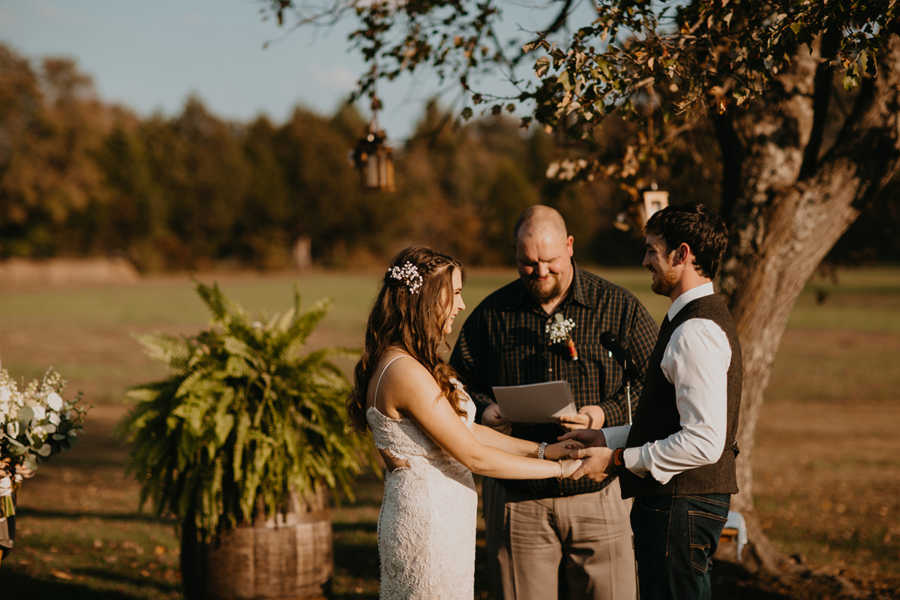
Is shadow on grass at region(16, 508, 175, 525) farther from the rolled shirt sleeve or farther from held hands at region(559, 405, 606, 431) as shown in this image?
the rolled shirt sleeve

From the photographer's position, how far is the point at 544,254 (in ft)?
15.0

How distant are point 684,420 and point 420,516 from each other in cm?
117

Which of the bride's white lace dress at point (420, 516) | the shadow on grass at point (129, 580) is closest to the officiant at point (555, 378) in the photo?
the bride's white lace dress at point (420, 516)

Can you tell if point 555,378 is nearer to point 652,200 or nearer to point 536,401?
point 536,401

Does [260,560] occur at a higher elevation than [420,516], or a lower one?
lower

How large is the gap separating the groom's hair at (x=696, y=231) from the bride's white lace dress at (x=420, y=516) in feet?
4.22

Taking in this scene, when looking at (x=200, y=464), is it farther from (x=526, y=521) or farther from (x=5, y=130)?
(x=5, y=130)

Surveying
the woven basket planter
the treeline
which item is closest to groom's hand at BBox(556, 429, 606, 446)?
the woven basket planter

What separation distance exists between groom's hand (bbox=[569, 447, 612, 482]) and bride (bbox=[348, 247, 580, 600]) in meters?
0.05

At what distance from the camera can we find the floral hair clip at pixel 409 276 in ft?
12.1

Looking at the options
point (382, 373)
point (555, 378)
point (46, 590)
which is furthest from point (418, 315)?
point (46, 590)

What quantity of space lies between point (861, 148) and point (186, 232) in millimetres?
81548

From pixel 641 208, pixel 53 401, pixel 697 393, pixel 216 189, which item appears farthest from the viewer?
pixel 216 189

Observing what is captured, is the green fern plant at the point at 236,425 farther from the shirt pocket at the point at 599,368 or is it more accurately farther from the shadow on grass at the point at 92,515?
the shadow on grass at the point at 92,515
